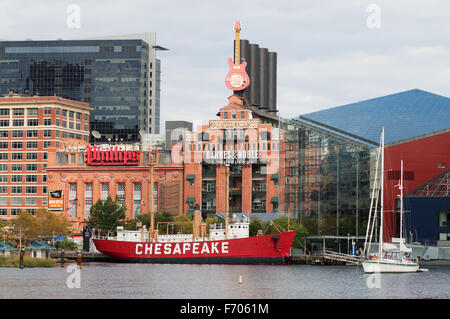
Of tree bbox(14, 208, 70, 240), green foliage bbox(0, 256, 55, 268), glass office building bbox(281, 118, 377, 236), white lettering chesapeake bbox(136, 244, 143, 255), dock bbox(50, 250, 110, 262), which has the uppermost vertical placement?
glass office building bbox(281, 118, 377, 236)

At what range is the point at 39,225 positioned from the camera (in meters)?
193

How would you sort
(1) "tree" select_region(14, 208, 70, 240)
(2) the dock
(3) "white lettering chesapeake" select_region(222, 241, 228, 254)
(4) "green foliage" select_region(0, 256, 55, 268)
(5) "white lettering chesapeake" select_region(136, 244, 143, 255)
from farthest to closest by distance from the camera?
(1) "tree" select_region(14, 208, 70, 240), (2) the dock, (5) "white lettering chesapeake" select_region(136, 244, 143, 255), (3) "white lettering chesapeake" select_region(222, 241, 228, 254), (4) "green foliage" select_region(0, 256, 55, 268)

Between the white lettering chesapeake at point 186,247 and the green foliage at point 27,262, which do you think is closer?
the green foliage at point 27,262

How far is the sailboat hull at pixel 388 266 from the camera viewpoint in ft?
433

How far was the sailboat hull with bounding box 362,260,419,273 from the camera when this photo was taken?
5197 inches

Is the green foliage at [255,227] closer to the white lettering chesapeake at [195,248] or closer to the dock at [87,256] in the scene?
the white lettering chesapeake at [195,248]

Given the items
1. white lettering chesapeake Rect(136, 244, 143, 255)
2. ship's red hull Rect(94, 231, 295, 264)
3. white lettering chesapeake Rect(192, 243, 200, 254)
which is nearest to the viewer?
Result: ship's red hull Rect(94, 231, 295, 264)

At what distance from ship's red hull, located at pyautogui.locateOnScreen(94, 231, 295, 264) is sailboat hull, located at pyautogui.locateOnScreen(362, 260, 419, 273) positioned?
2117 centimetres

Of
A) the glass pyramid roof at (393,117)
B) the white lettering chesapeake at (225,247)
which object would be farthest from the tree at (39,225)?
the glass pyramid roof at (393,117)

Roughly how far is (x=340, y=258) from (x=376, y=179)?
51.6ft

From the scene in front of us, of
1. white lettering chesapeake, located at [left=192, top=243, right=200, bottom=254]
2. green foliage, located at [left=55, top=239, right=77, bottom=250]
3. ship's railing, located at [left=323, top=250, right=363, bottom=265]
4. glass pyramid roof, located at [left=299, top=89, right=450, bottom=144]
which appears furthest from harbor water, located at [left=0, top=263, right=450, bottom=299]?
green foliage, located at [left=55, top=239, right=77, bottom=250]

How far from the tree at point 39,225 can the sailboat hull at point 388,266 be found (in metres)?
82.2

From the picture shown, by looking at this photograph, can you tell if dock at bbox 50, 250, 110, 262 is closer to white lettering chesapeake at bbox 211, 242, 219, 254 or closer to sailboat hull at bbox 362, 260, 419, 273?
white lettering chesapeake at bbox 211, 242, 219, 254

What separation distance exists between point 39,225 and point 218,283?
90564 mm
